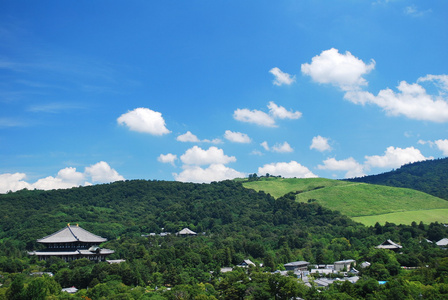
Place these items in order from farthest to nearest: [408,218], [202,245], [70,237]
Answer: [408,218]
[202,245]
[70,237]

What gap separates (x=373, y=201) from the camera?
146375mm

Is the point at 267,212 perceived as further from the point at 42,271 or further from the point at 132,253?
the point at 42,271

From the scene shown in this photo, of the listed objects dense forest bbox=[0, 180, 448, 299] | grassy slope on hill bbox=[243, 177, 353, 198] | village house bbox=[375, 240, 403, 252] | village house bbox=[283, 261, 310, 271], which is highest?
grassy slope on hill bbox=[243, 177, 353, 198]

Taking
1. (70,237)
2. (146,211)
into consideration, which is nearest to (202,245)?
(70,237)

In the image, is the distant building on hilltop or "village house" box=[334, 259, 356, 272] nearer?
"village house" box=[334, 259, 356, 272]

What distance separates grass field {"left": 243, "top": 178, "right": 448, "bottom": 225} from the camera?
130375mm

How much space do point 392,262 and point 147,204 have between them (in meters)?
107

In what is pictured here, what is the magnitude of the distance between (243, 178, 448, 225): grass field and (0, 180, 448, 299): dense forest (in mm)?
9864

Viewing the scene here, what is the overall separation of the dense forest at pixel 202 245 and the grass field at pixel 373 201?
388 inches

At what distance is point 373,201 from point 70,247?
10444 cm

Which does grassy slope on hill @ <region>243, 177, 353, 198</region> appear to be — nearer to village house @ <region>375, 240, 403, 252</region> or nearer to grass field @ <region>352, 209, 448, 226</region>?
grass field @ <region>352, 209, 448, 226</region>

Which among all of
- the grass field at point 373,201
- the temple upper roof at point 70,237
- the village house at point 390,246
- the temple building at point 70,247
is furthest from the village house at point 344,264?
the grass field at point 373,201

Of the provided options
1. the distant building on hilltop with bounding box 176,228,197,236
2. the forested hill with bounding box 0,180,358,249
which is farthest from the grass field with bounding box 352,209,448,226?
the distant building on hilltop with bounding box 176,228,197,236

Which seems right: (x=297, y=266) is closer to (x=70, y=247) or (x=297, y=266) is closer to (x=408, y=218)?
(x=70, y=247)
